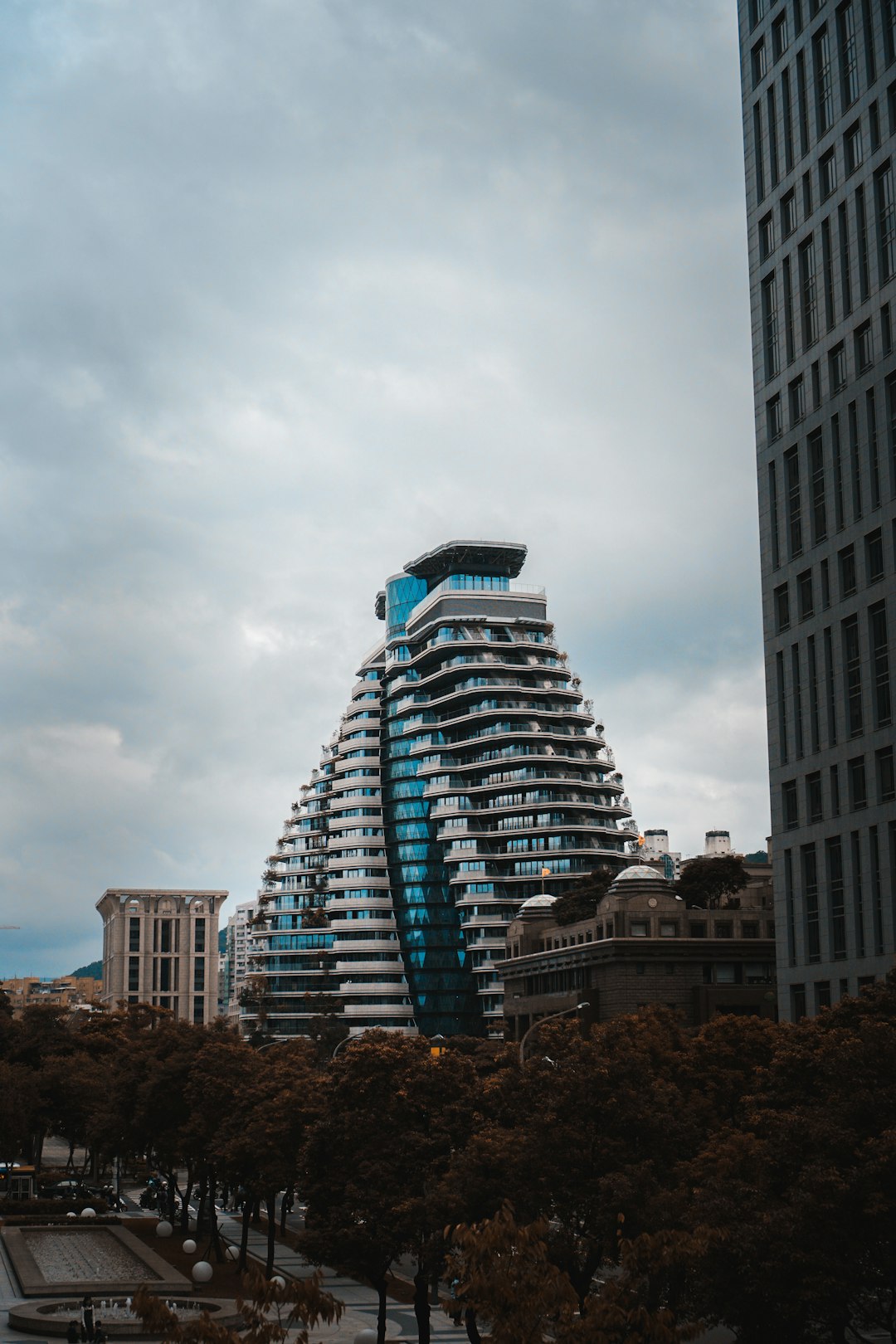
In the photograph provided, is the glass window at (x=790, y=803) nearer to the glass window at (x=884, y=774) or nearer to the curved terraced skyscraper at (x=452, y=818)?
the glass window at (x=884, y=774)

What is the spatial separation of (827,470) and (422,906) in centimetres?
12682

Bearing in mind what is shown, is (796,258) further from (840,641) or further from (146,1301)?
(146,1301)

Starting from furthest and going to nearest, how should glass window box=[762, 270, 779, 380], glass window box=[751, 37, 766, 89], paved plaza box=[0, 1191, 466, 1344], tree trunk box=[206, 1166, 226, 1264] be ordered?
glass window box=[751, 37, 766, 89] → glass window box=[762, 270, 779, 380] → tree trunk box=[206, 1166, 226, 1264] → paved plaza box=[0, 1191, 466, 1344]

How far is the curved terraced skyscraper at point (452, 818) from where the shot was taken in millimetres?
168000

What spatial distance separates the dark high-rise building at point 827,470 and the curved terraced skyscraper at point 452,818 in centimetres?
9747

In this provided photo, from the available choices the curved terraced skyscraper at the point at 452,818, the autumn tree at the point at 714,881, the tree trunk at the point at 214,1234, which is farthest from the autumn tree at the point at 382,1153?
the curved terraced skyscraper at the point at 452,818

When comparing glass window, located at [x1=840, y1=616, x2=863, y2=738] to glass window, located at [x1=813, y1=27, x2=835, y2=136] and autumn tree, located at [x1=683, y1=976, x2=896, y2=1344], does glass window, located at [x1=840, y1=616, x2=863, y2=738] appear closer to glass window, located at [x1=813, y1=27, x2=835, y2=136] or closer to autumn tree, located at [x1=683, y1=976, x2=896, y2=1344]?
glass window, located at [x1=813, y1=27, x2=835, y2=136]

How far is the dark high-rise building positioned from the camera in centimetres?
6062

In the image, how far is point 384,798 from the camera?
198 m

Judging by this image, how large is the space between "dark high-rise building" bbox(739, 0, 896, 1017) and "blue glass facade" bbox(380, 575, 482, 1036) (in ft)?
373

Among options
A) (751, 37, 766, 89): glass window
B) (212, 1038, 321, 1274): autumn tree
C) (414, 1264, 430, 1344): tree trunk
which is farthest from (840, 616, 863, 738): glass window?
(414, 1264, 430, 1344): tree trunk

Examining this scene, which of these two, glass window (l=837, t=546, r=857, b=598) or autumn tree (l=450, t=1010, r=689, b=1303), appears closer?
autumn tree (l=450, t=1010, r=689, b=1303)

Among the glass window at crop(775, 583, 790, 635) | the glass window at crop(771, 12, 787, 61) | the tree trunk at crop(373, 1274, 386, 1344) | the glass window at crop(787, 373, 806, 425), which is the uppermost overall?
the glass window at crop(771, 12, 787, 61)

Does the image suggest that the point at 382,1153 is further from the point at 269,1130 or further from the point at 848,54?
the point at 848,54
